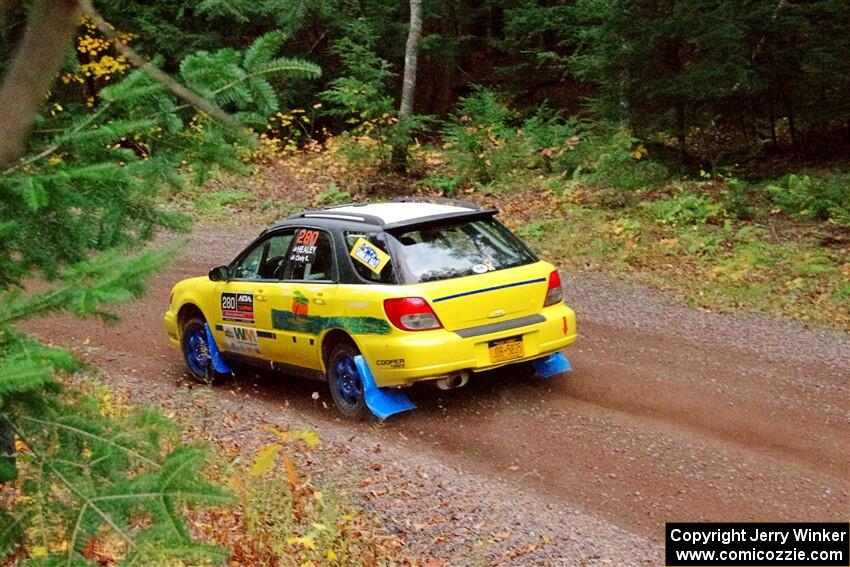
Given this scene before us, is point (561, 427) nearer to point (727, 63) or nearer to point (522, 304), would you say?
point (522, 304)

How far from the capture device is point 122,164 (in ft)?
14.0

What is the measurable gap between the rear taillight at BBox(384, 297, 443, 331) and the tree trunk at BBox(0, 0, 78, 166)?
205 inches

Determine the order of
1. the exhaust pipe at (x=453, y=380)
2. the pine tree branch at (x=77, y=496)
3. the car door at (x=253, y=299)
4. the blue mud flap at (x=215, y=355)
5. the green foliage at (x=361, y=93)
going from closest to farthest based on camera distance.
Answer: the pine tree branch at (x=77, y=496)
the exhaust pipe at (x=453, y=380)
the car door at (x=253, y=299)
the blue mud flap at (x=215, y=355)
the green foliage at (x=361, y=93)

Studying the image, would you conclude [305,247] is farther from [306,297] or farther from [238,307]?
[238,307]

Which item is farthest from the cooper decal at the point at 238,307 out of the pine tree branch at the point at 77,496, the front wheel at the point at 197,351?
the pine tree branch at the point at 77,496

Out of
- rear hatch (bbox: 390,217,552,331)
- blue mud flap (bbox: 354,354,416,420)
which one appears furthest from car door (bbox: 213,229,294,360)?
rear hatch (bbox: 390,217,552,331)

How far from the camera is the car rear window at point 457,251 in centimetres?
853

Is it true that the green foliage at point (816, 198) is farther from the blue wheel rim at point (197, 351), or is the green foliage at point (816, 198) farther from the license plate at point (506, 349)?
the blue wheel rim at point (197, 351)

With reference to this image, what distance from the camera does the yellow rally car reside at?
8242mm

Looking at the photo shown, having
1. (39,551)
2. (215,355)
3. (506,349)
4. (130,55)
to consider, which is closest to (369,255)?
(506,349)

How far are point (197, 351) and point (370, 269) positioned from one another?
3225mm

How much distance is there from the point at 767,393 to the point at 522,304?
258 centimetres

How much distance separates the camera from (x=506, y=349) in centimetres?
850

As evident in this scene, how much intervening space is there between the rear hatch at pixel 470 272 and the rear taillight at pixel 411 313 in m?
0.08
